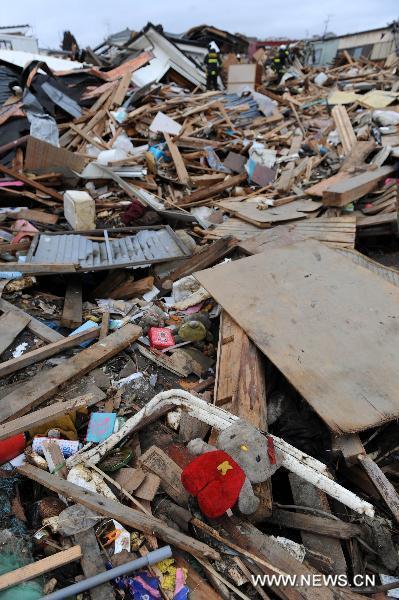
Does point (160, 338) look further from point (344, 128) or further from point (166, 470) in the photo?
point (344, 128)

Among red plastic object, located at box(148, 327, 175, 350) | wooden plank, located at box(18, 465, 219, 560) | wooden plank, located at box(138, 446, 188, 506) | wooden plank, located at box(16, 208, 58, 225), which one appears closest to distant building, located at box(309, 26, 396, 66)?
wooden plank, located at box(16, 208, 58, 225)

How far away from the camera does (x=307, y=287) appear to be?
165 inches

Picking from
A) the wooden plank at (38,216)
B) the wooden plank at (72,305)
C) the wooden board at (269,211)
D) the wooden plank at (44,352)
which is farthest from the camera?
the wooden plank at (38,216)

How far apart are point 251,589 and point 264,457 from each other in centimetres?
69

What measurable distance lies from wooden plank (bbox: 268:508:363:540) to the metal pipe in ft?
2.80

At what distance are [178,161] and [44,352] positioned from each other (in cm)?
625

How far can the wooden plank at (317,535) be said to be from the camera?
2.44 meters

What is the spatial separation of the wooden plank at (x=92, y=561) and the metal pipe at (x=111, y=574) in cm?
4

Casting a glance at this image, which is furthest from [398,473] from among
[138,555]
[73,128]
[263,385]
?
[73,128]

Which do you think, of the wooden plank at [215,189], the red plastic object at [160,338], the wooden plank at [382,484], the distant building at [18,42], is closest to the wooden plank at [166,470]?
the wooden plank at [382,484]

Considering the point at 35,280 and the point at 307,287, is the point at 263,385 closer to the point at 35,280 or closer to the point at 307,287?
the point at 307,287

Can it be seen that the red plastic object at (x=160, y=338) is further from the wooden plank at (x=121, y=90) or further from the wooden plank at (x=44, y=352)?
the wooden plank at (x=121, y=90)

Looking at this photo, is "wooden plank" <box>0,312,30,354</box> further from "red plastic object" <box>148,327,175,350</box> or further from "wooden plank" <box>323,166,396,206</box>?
"wooden plank" <box>323,166,396,206</box>

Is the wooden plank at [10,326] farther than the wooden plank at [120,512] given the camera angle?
Yes
